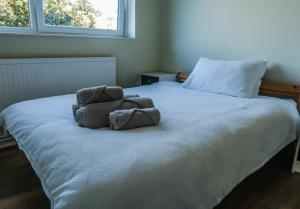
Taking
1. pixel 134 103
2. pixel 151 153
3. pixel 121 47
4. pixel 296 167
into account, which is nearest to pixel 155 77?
pixel 121 47

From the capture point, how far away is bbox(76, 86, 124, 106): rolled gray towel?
54.1 inches

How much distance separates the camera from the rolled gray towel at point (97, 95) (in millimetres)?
1375

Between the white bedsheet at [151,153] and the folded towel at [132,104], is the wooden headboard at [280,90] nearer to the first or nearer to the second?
the white bedsheet at [151,153]

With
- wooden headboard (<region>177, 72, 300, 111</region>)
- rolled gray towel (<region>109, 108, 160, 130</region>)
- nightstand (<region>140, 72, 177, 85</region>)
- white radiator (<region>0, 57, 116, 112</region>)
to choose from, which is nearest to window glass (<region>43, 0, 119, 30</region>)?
white radiator (<region>0, 57, 116, 112</region>)

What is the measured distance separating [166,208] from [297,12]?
2170 millimetres

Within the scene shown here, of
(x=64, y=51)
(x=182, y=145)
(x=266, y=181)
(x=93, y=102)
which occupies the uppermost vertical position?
(x=64, y=51)

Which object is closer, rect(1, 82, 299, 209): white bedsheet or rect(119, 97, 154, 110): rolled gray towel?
rect(1, 82, 299, 209): white bedsheet

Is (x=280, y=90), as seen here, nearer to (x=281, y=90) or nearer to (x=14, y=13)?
(x=281, y=90)

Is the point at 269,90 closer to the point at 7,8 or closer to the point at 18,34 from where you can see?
the point at 18,34

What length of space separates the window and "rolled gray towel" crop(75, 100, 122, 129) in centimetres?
147

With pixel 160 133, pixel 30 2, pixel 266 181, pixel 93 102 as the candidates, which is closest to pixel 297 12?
pixel 266 181

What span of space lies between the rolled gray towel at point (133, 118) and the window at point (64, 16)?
162 centimetres

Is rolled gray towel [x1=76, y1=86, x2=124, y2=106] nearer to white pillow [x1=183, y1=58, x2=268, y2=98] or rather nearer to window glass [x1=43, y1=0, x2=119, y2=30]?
white pillow [x1=183, y1=58, x2=268, y2=98]

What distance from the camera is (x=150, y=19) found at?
3.14 meters
